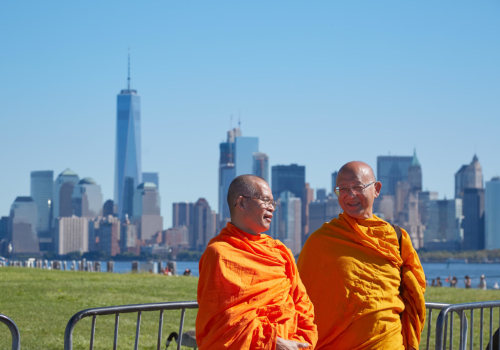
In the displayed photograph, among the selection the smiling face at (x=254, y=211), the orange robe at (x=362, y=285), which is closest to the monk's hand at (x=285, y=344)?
the smiling face at (x=254, y=211)

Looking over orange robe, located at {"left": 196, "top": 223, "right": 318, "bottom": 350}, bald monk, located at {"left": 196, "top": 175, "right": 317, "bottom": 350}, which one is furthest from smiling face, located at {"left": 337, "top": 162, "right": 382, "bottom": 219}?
orange robe, located at {"left": 196, "top": 223, "right": 318, "bottom": 350}

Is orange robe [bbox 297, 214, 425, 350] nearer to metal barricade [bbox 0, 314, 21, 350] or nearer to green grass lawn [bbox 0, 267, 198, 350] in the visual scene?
metal barricade [bbox 0, 314, 21, 350]

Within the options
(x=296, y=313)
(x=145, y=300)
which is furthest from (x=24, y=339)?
(x=296, y=313)

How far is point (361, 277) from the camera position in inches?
224

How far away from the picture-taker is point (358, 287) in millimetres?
5660

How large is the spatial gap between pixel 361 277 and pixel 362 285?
0.06m

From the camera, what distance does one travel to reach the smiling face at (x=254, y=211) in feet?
15.2

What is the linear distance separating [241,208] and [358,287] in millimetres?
1412

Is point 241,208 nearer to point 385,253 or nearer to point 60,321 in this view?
point 385,253

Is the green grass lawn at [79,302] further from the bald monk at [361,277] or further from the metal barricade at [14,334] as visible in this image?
the bald monk at [361,277]

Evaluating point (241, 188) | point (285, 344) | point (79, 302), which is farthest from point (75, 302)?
point (285, 344)

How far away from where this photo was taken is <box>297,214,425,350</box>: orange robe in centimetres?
561

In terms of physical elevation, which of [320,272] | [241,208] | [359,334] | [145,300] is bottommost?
[145,300]

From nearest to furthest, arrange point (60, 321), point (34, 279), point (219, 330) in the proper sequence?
point (219, 330) → point (60, 321) → point (34, 279)
